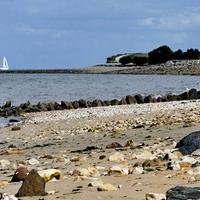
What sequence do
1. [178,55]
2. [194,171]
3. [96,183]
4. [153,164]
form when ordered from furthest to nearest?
1. [178,55]
2. [153,164]
3. [194,171]
4. [96,183]

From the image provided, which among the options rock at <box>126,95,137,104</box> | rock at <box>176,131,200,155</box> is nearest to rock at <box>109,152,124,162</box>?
rock at <box>176,131,200,155</box>

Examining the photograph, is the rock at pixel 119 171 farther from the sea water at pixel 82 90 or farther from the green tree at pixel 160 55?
the green tree at pixel 160 55

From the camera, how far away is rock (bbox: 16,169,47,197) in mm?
5738

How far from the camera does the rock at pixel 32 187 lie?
5738 mm

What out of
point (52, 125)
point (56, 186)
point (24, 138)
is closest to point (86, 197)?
point (56, 186)

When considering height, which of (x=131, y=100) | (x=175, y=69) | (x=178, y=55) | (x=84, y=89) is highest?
(x=178, y=55)

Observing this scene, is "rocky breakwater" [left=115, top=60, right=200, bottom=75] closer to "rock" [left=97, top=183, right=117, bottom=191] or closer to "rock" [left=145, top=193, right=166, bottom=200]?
"rock" [left=97, top=183, right=117, bottom=191]

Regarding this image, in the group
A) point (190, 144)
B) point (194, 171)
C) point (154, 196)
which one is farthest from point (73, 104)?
point (154, 196)

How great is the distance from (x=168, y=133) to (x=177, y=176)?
6447 mm

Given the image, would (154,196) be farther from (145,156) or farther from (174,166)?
(145,156)

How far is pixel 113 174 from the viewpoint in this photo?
6.82 metres

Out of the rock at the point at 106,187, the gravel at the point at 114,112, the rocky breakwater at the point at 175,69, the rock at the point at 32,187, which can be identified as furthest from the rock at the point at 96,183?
the rocky breakwater at the point at 175,69

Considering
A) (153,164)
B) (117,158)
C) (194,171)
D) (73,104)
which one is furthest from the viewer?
(73,104)

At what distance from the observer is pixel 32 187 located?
581cm
